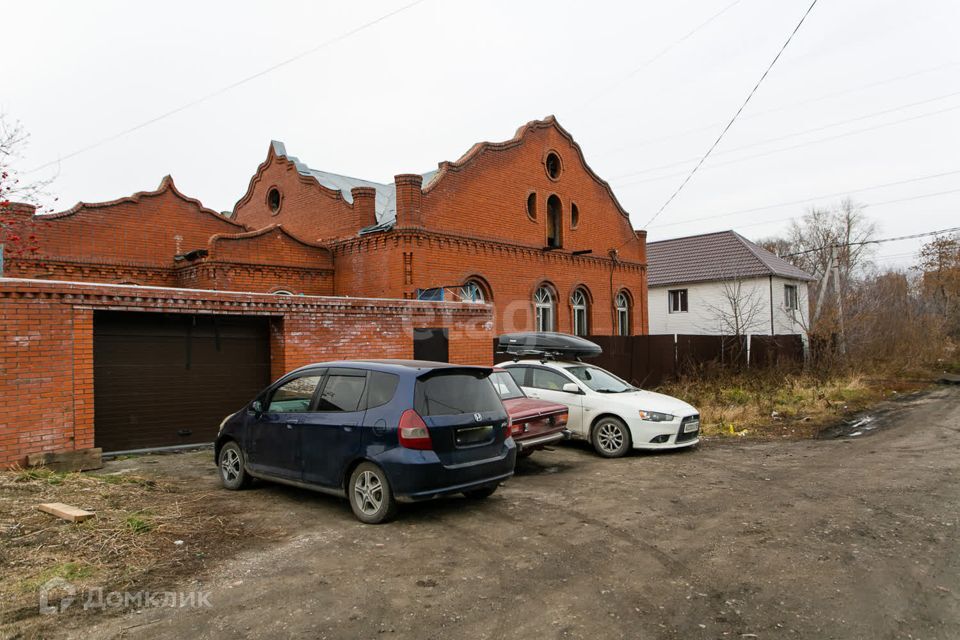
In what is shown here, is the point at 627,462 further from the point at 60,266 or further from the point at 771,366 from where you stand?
the point at 60,266

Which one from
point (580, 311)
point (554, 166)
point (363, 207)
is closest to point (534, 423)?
point (363, 207)

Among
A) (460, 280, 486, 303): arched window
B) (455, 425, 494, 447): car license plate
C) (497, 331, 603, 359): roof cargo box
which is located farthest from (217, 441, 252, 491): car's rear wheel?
(460, 280, 486, 303): arched window

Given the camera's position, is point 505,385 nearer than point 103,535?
No

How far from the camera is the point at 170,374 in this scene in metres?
10.0

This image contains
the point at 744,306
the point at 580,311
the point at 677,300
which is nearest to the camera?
the point at 580,311

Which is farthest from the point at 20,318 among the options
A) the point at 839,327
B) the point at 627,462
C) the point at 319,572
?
the point at 839,327

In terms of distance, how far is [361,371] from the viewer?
21.5 feet

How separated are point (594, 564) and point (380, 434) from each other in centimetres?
229

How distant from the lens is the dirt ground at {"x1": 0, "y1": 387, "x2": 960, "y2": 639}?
385 cm

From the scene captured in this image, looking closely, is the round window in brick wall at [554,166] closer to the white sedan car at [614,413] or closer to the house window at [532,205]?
the house window at [532,205]

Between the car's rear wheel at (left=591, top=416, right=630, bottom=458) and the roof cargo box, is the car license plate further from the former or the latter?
the roof cargo box

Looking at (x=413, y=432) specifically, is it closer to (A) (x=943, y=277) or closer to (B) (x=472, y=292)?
(B) (x=472, y=292)

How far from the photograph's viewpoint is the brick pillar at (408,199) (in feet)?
58.3

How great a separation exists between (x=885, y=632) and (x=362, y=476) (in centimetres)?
429
